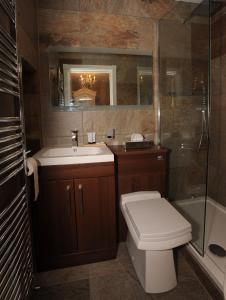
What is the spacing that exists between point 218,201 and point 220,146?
Result: 591 mm

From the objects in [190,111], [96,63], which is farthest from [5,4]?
[190,111]

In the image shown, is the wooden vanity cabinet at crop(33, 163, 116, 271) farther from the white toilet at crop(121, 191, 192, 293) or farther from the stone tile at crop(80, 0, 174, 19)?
the stone tile at crop(80, 0, 174, 19)

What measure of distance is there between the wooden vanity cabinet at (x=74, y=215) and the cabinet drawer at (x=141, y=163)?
0.21m

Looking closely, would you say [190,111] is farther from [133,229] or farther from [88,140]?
[133,229]

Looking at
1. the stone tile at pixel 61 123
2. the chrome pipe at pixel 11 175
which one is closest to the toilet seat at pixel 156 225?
the chrome pipe at pixel 11 175

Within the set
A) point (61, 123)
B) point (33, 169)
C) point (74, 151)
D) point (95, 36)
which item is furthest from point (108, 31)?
point (33, 169)

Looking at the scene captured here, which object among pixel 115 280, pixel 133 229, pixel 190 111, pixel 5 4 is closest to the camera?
pixel 5 4

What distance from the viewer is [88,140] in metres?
2.18

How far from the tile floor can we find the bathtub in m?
0.16

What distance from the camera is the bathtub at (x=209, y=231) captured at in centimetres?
144

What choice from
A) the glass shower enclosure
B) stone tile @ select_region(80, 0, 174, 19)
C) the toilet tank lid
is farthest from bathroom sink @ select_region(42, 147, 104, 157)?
stone tile @ select_region(80, 0, 174, 19)

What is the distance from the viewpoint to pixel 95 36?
2102 millimetres

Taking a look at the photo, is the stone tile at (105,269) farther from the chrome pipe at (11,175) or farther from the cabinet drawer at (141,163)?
the chrome pipe at (11,175)

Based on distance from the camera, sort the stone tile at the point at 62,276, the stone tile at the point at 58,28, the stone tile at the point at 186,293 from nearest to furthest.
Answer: the stone tile at the point at 186,293, the stone tile at the point at 62,276, the stone tile at the point at 58,28
